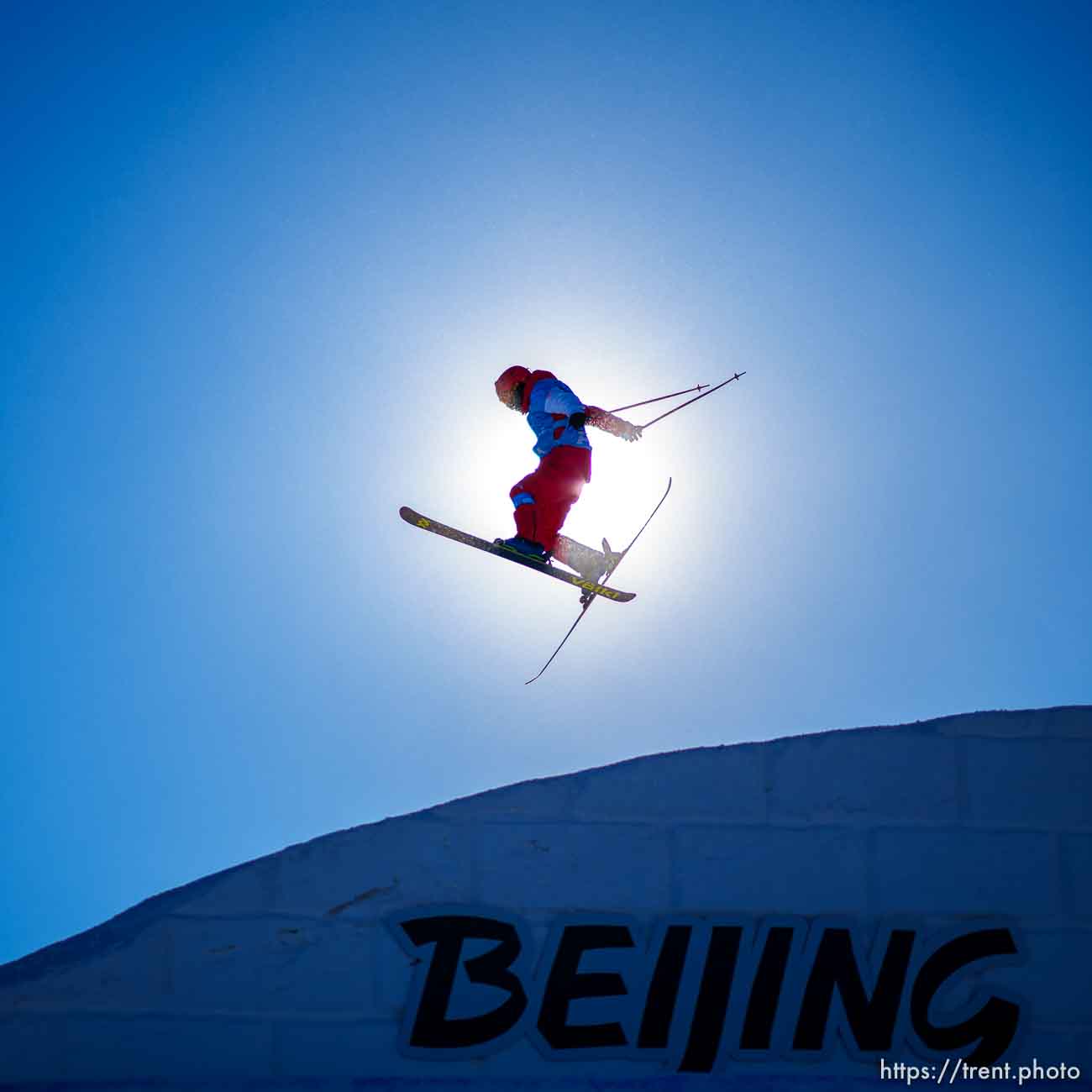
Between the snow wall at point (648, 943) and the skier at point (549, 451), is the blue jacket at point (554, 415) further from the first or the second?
the snow wall at point (648, 943)

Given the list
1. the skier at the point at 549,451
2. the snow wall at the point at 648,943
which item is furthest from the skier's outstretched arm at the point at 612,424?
the snow wall at the point at 648,943

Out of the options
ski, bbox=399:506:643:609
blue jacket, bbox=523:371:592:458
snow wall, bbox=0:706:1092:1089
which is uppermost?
blue jacket, bbox=523:371:592:458

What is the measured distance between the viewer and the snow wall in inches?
140

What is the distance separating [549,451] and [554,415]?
0.27 metres

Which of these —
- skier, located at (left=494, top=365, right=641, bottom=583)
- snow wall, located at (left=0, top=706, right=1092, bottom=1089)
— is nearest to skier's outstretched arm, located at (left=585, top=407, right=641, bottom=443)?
skier, located at (left=494, top=365, right=641, bottom=583)

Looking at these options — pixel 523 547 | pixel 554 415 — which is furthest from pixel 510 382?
pixel 523 547

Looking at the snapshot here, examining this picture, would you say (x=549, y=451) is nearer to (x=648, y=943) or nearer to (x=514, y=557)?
(x=514, y=557)

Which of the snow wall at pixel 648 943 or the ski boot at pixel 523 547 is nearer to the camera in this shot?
the snow wall at pixel 648 943

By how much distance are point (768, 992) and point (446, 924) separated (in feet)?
4.57

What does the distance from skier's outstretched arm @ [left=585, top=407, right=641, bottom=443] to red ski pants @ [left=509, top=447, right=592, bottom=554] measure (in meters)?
0.23

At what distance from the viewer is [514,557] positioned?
6.90 metres

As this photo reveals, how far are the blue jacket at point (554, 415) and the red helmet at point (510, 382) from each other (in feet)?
0.55

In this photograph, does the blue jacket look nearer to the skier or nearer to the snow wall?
the skier

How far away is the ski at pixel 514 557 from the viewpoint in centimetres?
693
